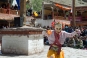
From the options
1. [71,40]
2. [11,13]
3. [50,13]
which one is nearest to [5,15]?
[11,13]

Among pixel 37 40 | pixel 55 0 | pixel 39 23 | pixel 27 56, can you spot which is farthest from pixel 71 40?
pixel 55 0

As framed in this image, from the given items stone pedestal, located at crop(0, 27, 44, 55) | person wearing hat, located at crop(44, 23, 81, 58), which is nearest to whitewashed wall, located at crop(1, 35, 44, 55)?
stone pedestal, located at crop(0, 27, 44, 55)

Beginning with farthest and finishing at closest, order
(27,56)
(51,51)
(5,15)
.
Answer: (5,15), (27,56), (51,51)


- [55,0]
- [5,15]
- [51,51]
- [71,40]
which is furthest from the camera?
[55,0]

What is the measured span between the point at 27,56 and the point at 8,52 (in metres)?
1.38

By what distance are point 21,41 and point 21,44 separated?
15 centimetres

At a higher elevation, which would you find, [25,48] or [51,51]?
[51,51]

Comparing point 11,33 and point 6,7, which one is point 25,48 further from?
point 6,7

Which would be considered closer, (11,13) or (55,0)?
(11,13)

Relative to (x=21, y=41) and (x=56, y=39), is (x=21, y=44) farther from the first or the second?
(x=56, y=39)

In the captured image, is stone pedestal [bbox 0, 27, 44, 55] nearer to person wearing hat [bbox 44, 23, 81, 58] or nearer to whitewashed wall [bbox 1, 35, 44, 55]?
whitewashed wall [bbox 1, 35, 44, 55]

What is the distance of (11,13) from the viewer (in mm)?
26078

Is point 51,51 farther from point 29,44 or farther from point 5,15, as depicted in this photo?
point 5,15

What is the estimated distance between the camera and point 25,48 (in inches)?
483
